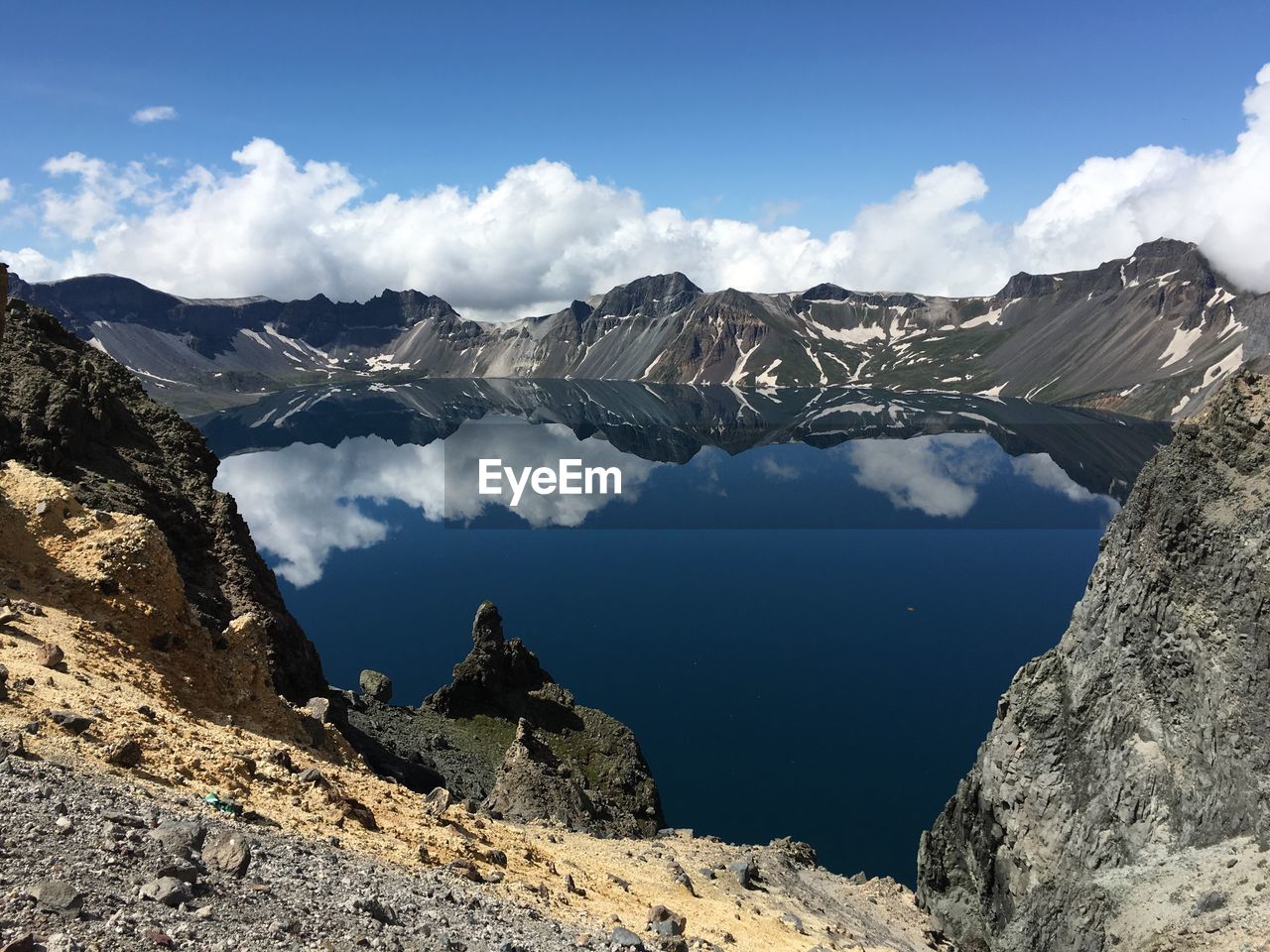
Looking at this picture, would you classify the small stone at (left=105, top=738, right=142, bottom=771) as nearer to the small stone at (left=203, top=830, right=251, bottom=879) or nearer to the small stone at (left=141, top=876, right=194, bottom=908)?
the small stone at (left=203, top=830, right=251, bottom=879)

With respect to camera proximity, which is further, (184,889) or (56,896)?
(184,889)

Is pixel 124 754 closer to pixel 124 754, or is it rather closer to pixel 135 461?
pixel 124 754

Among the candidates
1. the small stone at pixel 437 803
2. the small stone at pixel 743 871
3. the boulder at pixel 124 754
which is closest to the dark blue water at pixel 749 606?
the small stone at pixel 743 871

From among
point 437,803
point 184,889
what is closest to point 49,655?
point 184,889

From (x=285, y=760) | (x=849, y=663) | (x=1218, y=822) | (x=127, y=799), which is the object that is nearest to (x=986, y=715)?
(x=849, y=663)

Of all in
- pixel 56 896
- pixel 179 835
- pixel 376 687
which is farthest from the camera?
pixel 376 687

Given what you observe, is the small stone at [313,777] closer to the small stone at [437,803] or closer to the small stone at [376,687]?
the small stone at [437,803]

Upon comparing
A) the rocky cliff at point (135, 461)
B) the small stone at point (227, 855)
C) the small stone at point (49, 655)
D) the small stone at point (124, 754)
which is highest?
the rocky cliff at point (135, 461)
